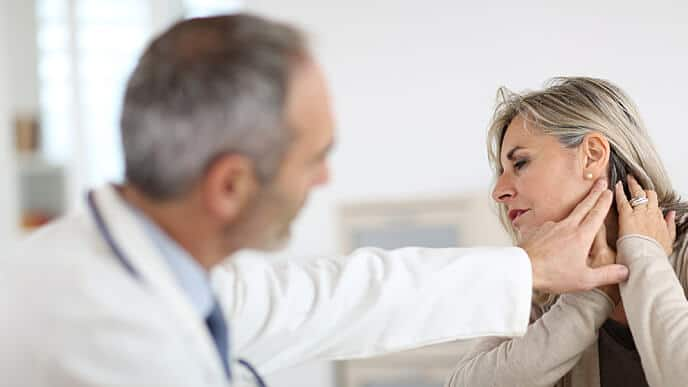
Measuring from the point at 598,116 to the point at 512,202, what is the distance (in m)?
0.22

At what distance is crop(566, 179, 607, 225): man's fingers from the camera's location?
4.80 feet

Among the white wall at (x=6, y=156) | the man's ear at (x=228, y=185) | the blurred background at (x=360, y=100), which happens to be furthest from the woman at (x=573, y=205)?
the white wall at (x=6, y=156)

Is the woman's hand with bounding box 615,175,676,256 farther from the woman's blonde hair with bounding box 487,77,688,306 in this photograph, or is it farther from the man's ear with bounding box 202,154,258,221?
the man's ear with bounding box 202,154,258,221

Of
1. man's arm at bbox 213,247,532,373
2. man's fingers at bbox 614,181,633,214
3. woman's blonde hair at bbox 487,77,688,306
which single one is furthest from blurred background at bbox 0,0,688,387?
man's arm at bbox 213,247,532,373

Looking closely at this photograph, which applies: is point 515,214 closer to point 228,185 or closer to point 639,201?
point 639,201

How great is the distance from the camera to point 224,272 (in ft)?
4.51

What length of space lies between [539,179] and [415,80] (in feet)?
7.84

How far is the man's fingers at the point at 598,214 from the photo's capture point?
1434 millimetres

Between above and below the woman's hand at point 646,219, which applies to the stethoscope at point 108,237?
above

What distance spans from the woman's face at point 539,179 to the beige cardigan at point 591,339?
140mm

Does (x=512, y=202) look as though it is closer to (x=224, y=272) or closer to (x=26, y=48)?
(x=224, y=272)

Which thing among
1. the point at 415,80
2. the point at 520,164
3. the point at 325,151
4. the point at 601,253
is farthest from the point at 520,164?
the point at 415,80

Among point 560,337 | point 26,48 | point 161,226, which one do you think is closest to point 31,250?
point 161,226

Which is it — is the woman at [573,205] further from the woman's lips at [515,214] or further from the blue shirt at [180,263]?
the blue shirt at [180,263]
